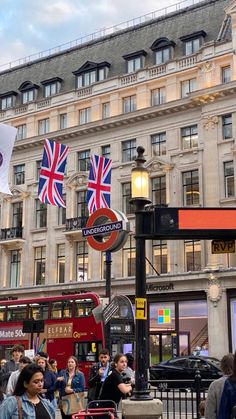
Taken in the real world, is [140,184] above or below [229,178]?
below

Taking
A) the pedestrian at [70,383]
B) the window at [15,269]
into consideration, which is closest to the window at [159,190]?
the window at [15,269]

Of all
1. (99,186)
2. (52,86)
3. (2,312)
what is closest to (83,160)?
(52,86)

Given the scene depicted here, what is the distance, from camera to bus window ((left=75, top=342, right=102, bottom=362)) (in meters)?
24.8

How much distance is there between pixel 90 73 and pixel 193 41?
8.80 metres

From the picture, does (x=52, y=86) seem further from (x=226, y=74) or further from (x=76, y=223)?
(x=226, y=74)

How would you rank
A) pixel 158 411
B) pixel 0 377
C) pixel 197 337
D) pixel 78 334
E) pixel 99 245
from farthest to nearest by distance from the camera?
pixel 197 337, pixel 78 334, pixel 99 245, pixel 0 377, pixel 158 411

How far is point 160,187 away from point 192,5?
50.5ft

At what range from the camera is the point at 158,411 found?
9352mm

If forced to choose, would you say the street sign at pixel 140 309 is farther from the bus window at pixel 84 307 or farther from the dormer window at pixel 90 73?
the dormer window at pixel 90 73

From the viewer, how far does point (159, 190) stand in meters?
39.9

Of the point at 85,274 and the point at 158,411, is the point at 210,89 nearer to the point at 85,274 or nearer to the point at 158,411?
the point at 85,274

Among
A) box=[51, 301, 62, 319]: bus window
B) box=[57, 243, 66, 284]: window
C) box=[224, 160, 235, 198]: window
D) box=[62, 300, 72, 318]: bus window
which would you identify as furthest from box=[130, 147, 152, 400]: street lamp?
box=[57, 243, 66, 284]: window

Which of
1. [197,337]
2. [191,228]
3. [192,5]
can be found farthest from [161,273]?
[191,228]

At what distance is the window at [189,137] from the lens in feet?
128
